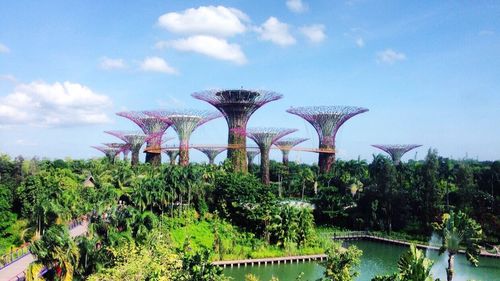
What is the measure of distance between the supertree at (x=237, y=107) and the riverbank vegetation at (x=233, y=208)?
8.66ft

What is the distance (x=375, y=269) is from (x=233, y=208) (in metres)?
13.4

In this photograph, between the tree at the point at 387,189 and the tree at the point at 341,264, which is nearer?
the tree at the point at 341,264

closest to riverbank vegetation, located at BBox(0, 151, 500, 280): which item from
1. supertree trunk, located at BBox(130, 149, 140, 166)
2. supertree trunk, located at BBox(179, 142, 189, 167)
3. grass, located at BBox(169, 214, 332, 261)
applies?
grass, located at BBox(169, 214, 332, 261)

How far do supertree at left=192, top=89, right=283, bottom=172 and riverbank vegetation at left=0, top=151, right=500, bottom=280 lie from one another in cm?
264

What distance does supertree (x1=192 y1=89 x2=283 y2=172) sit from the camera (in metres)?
53.8

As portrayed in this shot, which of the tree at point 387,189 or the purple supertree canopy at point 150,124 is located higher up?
the purple supertree canopy at point 150,124

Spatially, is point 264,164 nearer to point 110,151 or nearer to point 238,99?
point 238,99

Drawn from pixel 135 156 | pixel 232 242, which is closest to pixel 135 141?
pixel 135 156

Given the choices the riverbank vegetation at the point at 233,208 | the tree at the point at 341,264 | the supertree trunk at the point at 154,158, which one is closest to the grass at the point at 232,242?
→ the riverbank vegetation at the point at 233,208

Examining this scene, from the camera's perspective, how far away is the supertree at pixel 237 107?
53750mm

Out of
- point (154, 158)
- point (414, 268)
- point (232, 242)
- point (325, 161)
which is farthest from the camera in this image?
point (154, 158)

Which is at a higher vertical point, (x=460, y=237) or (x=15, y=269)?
(x=460, y=237)

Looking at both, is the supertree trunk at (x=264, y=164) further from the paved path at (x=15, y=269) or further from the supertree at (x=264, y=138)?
the paved path at (x=15, y=269)

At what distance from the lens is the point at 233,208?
41750 mm
